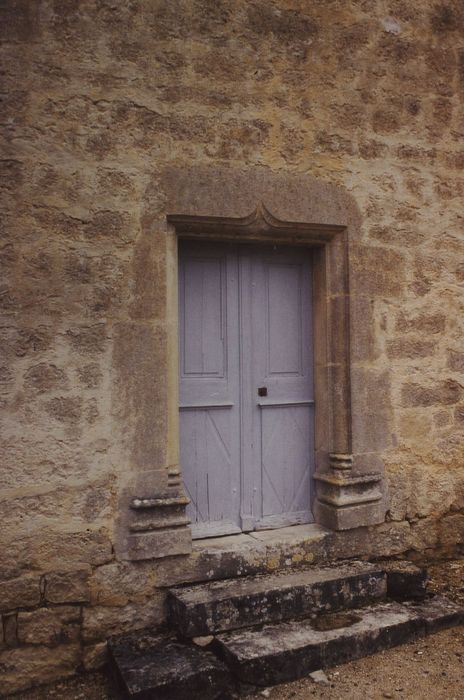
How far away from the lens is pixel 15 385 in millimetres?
3039

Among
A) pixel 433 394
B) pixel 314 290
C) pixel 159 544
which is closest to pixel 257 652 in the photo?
pixel 159 544

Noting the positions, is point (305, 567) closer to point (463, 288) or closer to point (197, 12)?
point (463, 288)

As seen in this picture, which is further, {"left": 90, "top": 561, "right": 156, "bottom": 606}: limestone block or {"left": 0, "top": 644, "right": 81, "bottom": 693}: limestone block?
{"left": 90, "top": 561, "right": 156, "bottom": 606}: limestone block

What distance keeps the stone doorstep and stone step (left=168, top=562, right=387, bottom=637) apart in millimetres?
64

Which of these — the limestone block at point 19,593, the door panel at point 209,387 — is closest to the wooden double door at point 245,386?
the door panel at point 209,387

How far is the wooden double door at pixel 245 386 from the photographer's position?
367 centimetres

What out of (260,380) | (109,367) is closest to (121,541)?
(109,367)

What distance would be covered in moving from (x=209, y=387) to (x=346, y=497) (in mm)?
1100

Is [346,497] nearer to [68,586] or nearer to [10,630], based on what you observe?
[68,586]

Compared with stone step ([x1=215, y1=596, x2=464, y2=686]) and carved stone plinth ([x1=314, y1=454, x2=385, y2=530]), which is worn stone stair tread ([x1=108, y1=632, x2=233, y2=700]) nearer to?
stone step ([x1=215, y1=596, x2=464, y2=686])

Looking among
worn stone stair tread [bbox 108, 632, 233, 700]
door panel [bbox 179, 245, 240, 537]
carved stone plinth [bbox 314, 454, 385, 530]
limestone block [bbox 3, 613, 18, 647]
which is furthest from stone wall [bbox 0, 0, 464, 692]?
door panel [bbox 179, 245, 240, 537]

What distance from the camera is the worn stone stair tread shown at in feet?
8.83

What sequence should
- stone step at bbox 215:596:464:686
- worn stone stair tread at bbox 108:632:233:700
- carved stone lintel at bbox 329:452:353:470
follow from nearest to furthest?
1. worn stone stair tread at bbox 108:632:233:700
2. stone step at bbox 215:596:464:686
3. carved stone lintel at bbox 329:452:353:470

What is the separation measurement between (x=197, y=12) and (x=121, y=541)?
301 cm
